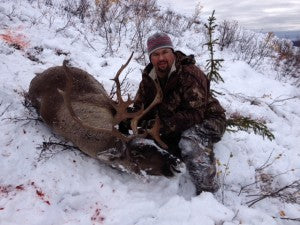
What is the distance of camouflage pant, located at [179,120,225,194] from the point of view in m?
3.60

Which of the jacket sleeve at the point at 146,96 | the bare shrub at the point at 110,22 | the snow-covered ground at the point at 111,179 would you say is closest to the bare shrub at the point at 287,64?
the snow-covered ground at the point at 111,179

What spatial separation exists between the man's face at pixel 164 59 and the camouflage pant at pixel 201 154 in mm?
781

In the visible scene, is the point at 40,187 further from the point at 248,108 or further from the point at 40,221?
the point at 248,108

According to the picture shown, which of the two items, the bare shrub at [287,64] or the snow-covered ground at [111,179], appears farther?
the bare shrub at [287,64]

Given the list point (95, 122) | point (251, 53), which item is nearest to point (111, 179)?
point (95, 122)

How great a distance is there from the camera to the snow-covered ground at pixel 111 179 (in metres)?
3.11

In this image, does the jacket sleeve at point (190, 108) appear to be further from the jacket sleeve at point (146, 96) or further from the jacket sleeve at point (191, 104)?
the jacket sleeve at point (146, 96)

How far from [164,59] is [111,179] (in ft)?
4.90

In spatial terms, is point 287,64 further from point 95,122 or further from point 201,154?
point 95,122

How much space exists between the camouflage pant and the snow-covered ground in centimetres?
19

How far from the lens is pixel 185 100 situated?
3830mm

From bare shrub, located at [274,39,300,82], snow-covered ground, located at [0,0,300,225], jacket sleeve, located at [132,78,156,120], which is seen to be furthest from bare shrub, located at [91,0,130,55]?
bare shrub, located at [274,39,300,82]

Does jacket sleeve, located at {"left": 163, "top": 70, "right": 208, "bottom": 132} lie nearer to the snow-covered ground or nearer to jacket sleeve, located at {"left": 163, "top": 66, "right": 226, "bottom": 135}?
jacket sleeve, located at {"left": 163, "top": 66, "right": 226, "bottom": 135}

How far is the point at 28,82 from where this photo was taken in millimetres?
5184
